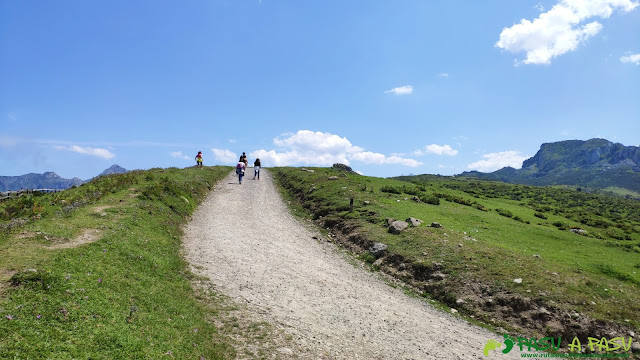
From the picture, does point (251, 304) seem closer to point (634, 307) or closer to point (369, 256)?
point (369, 256)

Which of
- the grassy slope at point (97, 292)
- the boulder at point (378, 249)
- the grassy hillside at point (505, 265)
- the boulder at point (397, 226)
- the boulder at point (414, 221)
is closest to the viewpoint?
the grassy slope at point (97, 292)

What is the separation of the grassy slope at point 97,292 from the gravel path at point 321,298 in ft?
7.24

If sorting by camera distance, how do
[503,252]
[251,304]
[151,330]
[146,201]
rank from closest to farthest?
[151,330] → [251,304] → [503,252] → [146,201]

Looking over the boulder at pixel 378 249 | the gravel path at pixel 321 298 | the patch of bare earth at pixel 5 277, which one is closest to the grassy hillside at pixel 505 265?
the boulder at pixel 378 249

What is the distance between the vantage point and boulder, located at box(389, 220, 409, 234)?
76.1 feet

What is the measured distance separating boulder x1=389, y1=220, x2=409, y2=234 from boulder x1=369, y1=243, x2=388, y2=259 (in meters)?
2.38

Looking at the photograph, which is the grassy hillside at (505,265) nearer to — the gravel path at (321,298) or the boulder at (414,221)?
the boulder at (414,221)

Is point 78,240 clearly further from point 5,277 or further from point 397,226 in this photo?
point 397,226

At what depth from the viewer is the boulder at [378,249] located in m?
20.7

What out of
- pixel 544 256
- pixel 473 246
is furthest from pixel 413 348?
pixel 544 256

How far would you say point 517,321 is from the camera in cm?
1395

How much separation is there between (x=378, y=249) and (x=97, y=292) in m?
16.1

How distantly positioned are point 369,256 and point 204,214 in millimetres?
15613

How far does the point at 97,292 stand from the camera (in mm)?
9594
